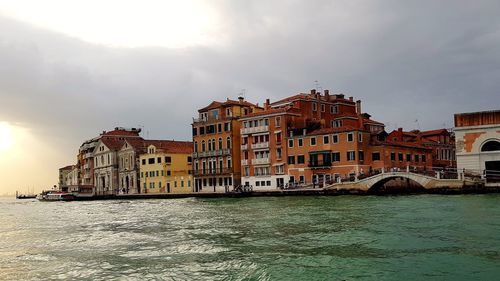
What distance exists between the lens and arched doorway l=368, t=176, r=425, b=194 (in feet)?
155

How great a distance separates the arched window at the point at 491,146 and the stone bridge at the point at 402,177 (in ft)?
14.6

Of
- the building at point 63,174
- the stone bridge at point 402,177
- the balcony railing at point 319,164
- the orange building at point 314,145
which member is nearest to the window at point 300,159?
the orange building at point 314,145

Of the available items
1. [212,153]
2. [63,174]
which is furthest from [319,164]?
[63,174]

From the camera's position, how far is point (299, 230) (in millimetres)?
20375

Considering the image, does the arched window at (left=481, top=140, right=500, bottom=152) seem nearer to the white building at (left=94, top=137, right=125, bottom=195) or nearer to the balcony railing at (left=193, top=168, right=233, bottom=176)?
the balcony railing at (left=193, top=168, right=233, bottom=176)

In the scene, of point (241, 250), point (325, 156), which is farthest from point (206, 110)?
point (241, 250)

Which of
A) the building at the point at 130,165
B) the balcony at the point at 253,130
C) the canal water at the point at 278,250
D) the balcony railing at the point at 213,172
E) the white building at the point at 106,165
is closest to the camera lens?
the canal water at the point at 278,250

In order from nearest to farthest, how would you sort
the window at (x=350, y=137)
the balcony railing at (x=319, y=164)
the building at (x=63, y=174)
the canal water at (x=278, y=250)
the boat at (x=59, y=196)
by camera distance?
the canal water at (x=278, y=250), the window at (x=350, y=137), the balcony railing at (x=319, y=164), the boat at (x=59, y=196), the building at (x=63, y=174)

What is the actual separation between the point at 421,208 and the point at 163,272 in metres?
18.7

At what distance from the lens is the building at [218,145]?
2530 inches

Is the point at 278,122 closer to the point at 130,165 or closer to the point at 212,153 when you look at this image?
the point at 212,153

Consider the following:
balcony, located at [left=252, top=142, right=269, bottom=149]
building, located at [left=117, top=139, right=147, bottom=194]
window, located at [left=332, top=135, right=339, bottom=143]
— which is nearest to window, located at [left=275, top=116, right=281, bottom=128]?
balcony, located at [left=252, top=142, right=269, bottom=149]

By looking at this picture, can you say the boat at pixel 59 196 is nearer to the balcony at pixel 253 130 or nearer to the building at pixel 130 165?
the building at pixel 130 165

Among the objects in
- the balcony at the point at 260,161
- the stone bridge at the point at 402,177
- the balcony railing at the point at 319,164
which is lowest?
the stone bridge at the point at 402,177
